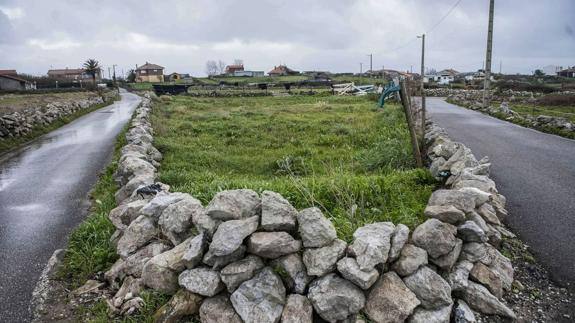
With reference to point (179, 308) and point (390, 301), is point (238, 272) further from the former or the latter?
point (390, 301)

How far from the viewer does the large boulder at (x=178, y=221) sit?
462 cm

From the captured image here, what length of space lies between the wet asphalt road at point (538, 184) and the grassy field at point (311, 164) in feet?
4.55

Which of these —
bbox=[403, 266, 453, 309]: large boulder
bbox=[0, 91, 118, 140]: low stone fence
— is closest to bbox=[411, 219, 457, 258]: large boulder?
bbox=[403, 266, 453, 309]: large boulder

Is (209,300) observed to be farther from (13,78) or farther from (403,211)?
(13,78)

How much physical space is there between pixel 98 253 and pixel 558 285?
17.5 feet

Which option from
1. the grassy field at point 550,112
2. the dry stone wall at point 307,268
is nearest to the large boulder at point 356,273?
the dry stone wall at point 307,268

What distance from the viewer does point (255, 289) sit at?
151 inches

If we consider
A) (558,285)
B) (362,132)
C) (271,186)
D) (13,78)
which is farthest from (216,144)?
(13,78)

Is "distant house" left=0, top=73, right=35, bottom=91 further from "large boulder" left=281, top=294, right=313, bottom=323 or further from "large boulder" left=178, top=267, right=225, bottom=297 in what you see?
"large boulder" left=281, top=294, right=313, bottom=323

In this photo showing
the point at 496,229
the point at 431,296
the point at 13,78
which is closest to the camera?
the point at 431,296

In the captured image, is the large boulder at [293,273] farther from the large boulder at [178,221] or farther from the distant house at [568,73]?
the distant house at [568,73]

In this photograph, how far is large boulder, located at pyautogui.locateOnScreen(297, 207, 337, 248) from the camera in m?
4.03

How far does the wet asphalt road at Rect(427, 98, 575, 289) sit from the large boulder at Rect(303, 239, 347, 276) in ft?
8.06

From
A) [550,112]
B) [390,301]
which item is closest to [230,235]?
[390,301]
